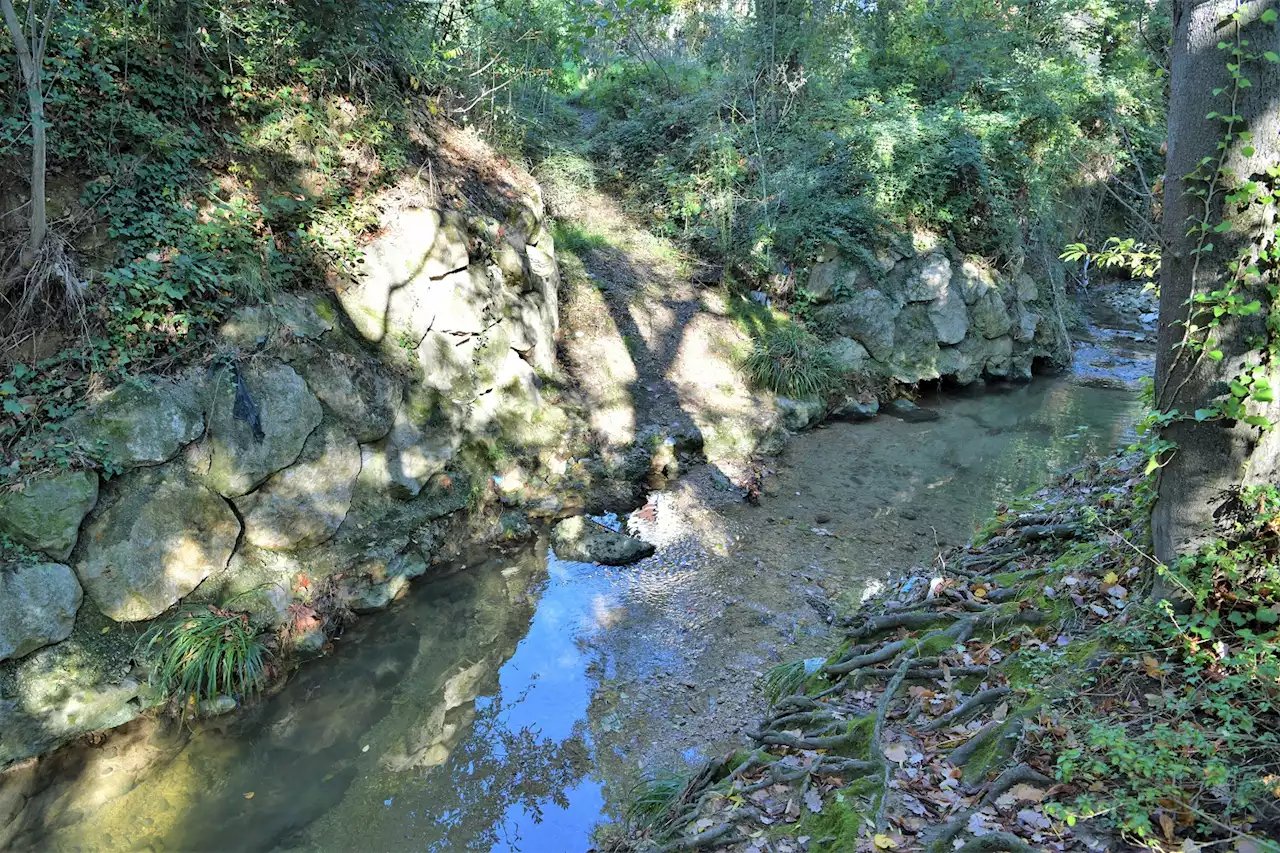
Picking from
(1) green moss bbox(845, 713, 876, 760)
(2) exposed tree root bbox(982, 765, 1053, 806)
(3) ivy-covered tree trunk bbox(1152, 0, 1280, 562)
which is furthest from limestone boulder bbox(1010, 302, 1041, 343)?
(2) exposed tree root bbox(982, 765, 1053, 806)

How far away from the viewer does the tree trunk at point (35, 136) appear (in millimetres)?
5086

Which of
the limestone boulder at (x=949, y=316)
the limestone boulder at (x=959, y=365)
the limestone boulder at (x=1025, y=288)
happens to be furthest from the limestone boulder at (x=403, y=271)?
the limestone boulder at (x=1025, y=288)

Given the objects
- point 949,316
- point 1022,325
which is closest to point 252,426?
point 949,316

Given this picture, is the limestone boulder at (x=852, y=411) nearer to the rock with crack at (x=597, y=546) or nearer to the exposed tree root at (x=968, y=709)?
the rock with crack at (x=597, y=546)

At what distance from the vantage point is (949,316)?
12.9 m

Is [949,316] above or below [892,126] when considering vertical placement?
below

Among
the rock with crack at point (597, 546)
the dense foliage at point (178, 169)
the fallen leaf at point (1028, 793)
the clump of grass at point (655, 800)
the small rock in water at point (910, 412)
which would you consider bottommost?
the small rock in water at point (910, 412)

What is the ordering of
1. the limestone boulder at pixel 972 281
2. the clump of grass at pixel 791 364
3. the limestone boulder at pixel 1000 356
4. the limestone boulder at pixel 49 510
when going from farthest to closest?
the limestone boulder at pixel 1000 356 < the limestone boulder at pixel 972 281 < the clump of grass at pixel 791 364 < the limestone boulder at pixel 49 510

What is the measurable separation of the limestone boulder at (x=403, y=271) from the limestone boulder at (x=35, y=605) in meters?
3.32

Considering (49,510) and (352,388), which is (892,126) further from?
(49,510)

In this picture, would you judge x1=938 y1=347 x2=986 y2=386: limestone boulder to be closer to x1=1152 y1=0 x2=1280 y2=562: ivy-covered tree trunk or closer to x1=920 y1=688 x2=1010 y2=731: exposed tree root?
x1=1152 y1=0 x2=1280 y2=562: ivy-covered tree trunk

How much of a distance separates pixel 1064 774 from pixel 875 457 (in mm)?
7639

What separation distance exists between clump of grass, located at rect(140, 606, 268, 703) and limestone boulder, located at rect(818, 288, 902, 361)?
9949 millimetres

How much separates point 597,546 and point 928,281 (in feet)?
27.7
